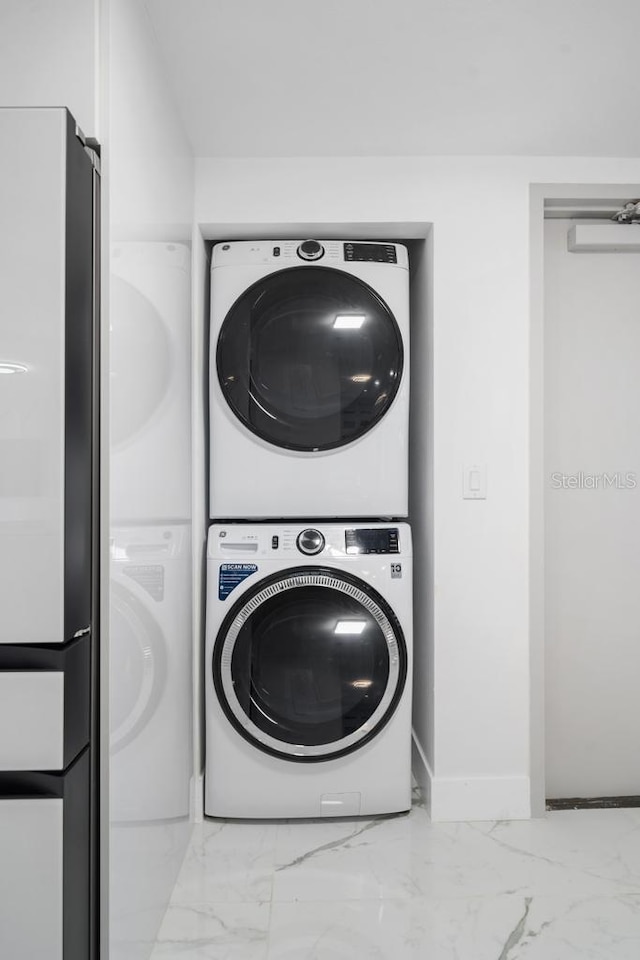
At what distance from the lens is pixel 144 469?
1.57 m

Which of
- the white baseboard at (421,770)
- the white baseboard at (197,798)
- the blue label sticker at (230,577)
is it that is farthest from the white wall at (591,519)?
the white baseboard at (197,798)

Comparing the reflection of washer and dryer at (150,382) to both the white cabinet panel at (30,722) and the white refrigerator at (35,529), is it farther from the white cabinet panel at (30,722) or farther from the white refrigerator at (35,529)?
the white cabinet panel at (30,722)

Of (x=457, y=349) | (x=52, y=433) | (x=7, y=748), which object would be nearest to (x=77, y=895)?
(x=7, y=748)

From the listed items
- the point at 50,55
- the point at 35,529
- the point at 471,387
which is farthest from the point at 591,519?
the point at 50,55

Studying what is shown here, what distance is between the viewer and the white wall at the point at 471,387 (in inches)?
91.9

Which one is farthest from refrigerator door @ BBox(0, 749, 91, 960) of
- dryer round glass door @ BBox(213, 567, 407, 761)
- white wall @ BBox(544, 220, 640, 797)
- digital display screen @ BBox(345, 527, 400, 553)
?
white wall @ BBox(544, 220, 640, 797)

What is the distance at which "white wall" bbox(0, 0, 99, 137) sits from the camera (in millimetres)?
1251

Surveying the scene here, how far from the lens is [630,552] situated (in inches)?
100

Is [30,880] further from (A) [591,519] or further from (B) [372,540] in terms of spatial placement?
(A) [591,519]

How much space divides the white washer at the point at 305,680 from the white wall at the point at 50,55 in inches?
55.5

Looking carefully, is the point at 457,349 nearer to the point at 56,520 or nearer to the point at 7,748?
the point at 56,520

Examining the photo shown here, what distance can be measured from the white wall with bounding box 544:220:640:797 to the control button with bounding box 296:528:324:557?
0.88 m

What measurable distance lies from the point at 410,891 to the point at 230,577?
108 centimetres

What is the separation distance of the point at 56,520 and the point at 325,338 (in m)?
1.40
